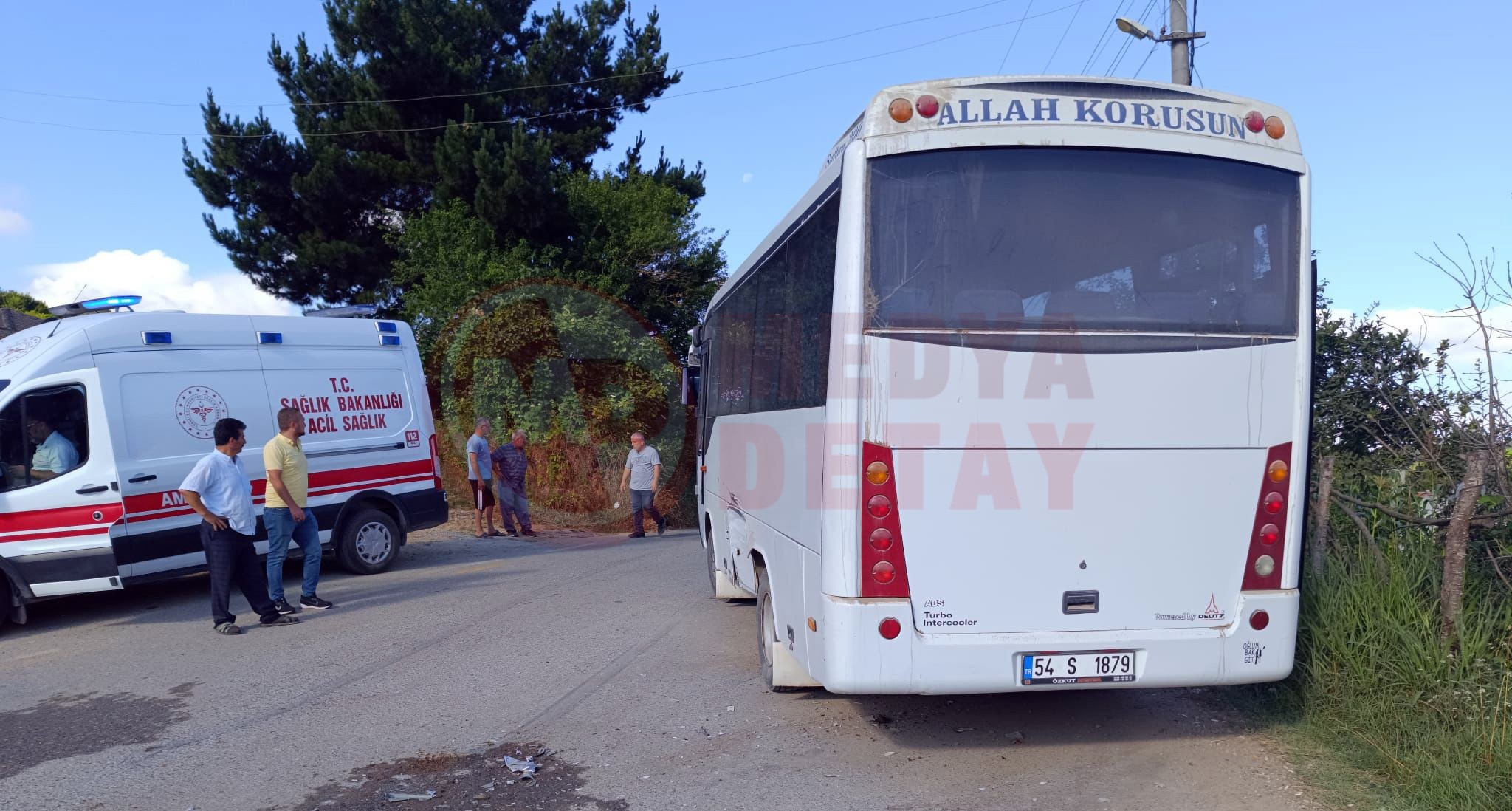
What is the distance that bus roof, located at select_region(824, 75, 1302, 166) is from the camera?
5.04 metres

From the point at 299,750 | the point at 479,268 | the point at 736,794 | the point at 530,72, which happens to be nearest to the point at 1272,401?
the point at 736,794

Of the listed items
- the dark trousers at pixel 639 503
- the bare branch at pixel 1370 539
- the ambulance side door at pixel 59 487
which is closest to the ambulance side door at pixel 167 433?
the ambulance side door at pixel 59 487

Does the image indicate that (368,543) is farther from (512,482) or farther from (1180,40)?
(1180,40)

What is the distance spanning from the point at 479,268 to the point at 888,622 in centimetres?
1884

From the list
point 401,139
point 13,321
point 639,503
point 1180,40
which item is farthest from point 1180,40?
point 401,139

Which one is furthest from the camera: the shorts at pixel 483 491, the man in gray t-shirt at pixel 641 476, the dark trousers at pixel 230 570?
the man in gray t-shirt at pixel 641 476

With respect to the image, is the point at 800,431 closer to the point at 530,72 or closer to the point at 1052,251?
the point at 1052,251

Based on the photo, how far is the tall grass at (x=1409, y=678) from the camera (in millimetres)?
4590

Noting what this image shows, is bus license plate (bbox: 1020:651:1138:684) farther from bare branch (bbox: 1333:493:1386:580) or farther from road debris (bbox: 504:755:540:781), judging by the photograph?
road debris (bbox: 504:755:540:781)

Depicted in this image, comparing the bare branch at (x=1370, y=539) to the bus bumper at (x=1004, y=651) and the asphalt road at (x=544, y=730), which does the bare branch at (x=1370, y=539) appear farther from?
the asphalt road at (x=544, y=730)

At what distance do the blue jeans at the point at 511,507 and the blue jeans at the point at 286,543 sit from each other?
6956 mm

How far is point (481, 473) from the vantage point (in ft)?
52.6

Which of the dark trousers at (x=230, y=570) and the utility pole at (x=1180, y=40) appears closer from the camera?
the dark trousers at (x=230, y=570)

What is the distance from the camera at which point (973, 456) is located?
5.01 metres
